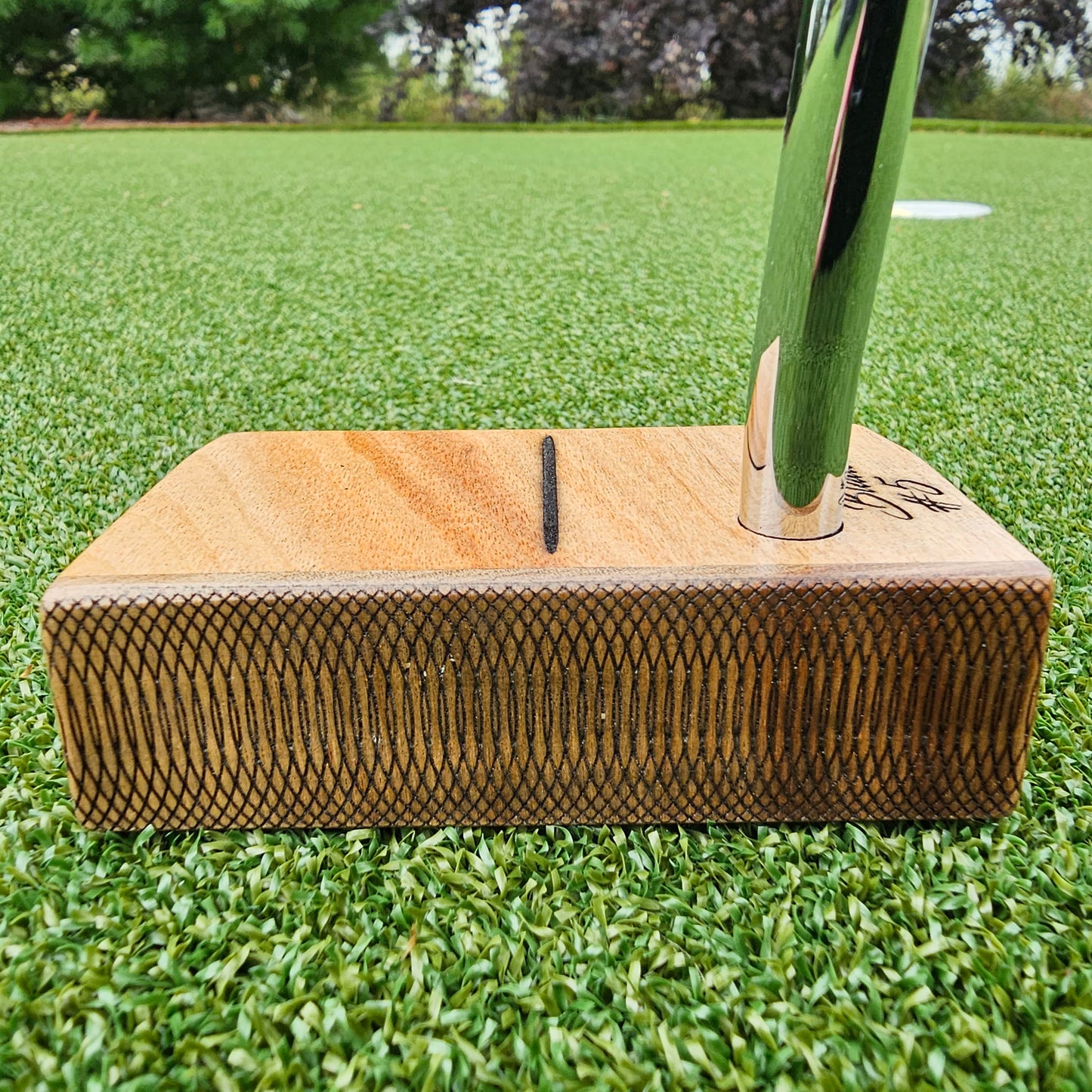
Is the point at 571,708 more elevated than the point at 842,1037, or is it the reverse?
the point at 571,708

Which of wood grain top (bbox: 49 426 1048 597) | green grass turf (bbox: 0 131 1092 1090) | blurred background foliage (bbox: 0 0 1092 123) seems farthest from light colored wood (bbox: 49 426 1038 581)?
blurred background foliage (bbox: 0 0 1092 123)

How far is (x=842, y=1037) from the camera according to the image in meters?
0.60

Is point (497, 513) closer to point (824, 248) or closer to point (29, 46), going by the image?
point (824, 248)

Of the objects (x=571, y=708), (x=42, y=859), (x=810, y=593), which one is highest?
(x=810, y=593)

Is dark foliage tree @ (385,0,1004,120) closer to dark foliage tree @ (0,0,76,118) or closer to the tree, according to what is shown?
the tree

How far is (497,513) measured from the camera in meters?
0.81

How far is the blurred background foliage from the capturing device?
12.5 m

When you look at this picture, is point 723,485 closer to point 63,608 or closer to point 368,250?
point 63,608

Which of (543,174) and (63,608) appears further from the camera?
(543,174)

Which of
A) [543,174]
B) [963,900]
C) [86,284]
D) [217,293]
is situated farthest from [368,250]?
[963,900]

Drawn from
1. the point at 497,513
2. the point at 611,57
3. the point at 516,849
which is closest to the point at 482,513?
the point at 497,513

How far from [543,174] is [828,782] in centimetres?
554
